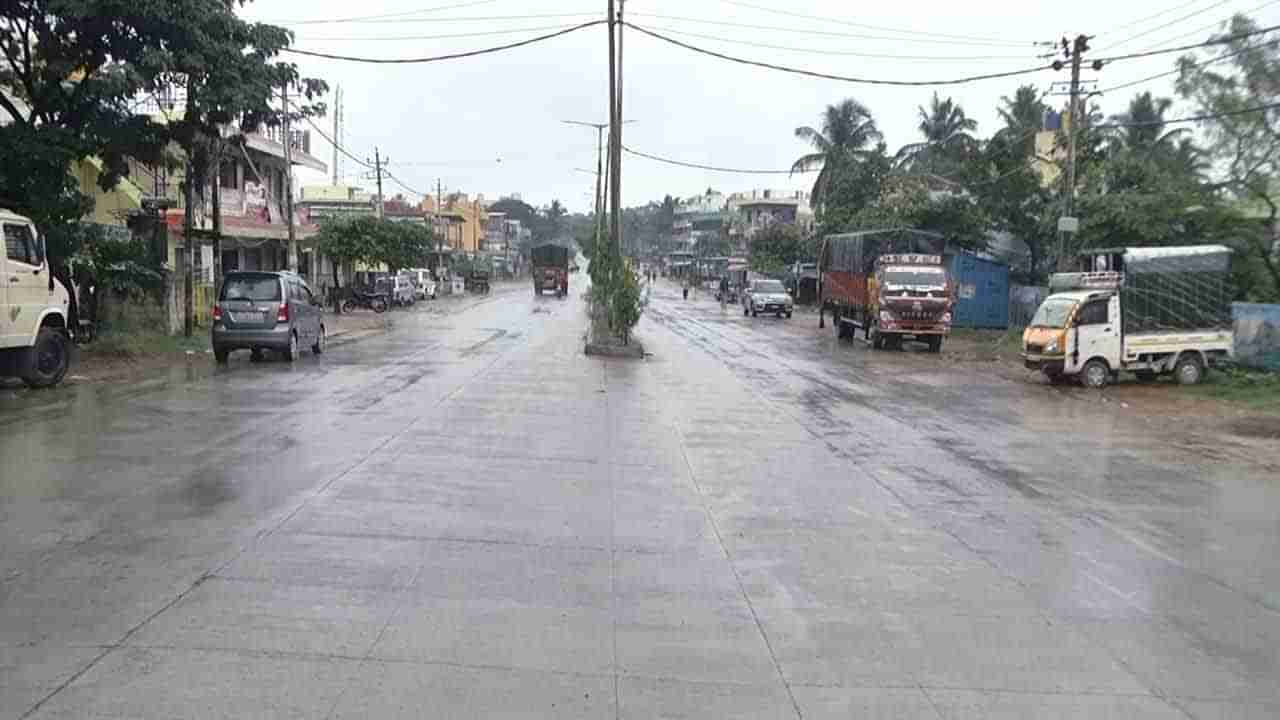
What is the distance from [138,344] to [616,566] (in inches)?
718

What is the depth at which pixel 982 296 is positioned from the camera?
123 feet

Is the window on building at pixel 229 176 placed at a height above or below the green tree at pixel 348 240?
above

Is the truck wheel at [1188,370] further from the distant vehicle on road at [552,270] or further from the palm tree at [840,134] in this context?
the distant vehicle on road at [552,270]

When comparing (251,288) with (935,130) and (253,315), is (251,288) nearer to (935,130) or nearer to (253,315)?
(253,315)

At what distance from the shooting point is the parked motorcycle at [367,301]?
49.4m

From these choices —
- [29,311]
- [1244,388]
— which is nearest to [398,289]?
[29,311]

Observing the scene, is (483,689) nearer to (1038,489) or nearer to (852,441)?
(1038,489)

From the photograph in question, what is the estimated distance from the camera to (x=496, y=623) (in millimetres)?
5727

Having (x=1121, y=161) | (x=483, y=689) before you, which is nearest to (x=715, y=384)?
(x=483, y=689)

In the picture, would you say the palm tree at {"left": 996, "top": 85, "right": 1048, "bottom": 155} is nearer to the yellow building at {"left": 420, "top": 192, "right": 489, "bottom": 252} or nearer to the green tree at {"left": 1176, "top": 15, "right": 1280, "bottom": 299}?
the green tree at {"left": 1176, "top": 15, "right": 1280, "bottom": 299}

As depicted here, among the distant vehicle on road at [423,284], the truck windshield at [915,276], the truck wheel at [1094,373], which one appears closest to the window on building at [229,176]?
the distant vehicle on road at [423,284]

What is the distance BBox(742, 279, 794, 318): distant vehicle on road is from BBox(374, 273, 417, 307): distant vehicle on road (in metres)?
16.6

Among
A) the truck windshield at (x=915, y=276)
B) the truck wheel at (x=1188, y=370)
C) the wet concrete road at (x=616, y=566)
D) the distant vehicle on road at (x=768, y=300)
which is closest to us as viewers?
the wet concrete road at (x=616, y=566)

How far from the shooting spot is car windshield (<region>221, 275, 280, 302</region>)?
70.8ft
